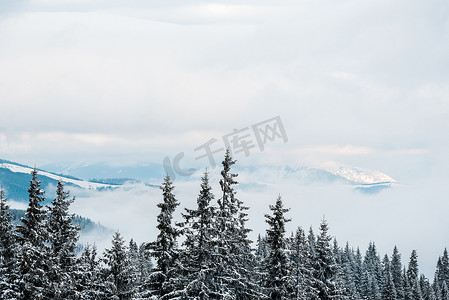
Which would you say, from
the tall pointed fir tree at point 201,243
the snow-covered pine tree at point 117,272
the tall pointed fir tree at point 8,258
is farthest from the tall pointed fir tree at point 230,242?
the tall pointed fir tree at point 8,258

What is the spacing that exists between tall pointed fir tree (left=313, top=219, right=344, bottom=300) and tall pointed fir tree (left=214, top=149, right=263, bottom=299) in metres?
9.99

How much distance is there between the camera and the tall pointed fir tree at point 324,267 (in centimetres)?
4347

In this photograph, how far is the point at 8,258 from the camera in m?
34.3

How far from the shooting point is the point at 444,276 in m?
141

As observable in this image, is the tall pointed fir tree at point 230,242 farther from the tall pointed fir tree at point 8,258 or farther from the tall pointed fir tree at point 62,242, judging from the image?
the tall pointed fir tree at point 8,258

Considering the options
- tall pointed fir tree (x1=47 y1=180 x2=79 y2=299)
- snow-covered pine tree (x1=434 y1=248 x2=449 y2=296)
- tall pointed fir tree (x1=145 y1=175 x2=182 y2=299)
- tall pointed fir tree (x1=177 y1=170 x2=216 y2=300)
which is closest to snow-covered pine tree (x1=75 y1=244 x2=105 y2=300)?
tall pointed fir tree (x1=47 y1=180 x2=79 y2=299)

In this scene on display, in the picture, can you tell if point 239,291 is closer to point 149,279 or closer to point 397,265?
point 149,279

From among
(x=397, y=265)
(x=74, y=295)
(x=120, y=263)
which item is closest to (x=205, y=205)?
(x=120, y=263)

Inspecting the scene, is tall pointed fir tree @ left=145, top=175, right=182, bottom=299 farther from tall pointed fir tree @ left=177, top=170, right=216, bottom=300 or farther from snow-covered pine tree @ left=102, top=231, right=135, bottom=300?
snow-covered pine tree @ left=102, top=231, right=135, bottom=300

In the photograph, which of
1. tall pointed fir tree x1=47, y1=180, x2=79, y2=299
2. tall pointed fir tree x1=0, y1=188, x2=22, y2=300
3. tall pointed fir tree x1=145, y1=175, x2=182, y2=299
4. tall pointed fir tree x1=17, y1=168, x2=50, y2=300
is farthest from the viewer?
tall pointed fir tree x1=47, y1=180, x2=79, y2=299

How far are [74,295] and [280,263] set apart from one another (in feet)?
57.6

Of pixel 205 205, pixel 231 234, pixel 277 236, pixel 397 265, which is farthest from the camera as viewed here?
pixel 397 265

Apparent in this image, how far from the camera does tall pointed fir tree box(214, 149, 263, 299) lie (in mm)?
33250

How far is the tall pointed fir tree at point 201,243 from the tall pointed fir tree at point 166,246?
78 cm
